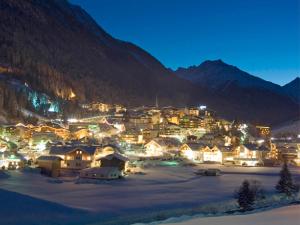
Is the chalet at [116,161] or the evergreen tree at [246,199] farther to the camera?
the chalet at [116,161]

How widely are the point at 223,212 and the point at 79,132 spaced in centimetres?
5530

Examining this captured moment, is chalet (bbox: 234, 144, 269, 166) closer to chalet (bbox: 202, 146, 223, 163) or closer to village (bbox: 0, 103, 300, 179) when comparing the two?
village (bbox: 0, 103, 300, 179)

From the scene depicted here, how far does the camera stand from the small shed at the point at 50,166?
129 feet

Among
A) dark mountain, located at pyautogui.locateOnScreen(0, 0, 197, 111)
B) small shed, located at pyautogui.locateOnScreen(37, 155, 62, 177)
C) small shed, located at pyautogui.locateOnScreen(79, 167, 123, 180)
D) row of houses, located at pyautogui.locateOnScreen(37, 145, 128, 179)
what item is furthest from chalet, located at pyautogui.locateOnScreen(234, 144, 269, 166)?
dark mountain, located at pyautogui.locateOnScreen(0, 0, 197, 111)

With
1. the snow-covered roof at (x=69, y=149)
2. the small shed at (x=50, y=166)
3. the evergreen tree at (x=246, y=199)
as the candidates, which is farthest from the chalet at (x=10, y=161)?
the evergreen tree at (x=246, y=199)

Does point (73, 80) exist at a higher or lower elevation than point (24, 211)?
A: higher

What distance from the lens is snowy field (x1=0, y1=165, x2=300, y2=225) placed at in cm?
2228

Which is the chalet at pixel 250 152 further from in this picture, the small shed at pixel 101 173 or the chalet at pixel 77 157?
the small shed at pixel 101 173

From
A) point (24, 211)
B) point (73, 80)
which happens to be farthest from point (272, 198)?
point (73, 80)

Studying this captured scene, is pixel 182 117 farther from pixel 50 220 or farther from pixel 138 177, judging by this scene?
pixel 50 220

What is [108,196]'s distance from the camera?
2839 cm

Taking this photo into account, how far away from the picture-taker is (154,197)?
28281 millimetres

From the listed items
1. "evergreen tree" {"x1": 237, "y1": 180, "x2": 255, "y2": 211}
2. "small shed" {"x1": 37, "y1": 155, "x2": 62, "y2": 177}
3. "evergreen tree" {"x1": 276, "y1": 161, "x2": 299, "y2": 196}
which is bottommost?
"evergreen tree" {"x1": 237, "y1": 180, "x2": 255, "y2": 211}

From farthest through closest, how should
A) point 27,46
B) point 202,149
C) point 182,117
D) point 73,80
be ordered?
1. point 27,46
2. point 73,80
3. point 182,117
4. point 202,149
